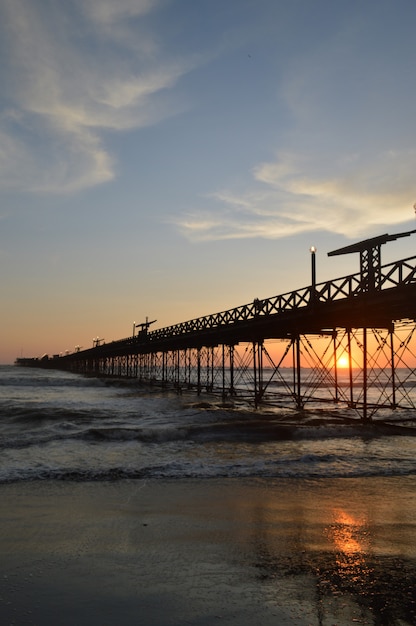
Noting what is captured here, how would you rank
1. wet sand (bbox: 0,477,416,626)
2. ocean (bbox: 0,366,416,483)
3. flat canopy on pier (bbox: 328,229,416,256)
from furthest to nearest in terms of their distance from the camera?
1. flat canopy on pier (bbox: 328,229,416,256)
2. ocean (bbox: 0,366,416,483)
3. wet sand (bbox: 0,477,416,626)

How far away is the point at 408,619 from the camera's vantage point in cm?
423

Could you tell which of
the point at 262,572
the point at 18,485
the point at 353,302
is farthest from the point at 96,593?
the point at 353,302

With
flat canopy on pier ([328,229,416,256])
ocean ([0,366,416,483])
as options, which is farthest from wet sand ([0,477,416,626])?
flat canopy on pier ([328,229,416,256])

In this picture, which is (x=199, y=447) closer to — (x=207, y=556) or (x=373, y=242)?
(x=207, y=556)

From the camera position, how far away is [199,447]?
15031 millimetres

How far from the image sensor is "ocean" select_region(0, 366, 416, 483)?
11.2 meters

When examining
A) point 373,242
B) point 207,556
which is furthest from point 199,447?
point 373,242

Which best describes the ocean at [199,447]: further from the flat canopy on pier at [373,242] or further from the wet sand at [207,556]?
the flat canopy on pier at [373,242]

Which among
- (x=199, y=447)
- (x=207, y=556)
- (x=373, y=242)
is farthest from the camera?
(x=373, y=242)

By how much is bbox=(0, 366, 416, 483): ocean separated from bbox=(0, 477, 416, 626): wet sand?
1.86m

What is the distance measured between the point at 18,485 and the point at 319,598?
7.04m

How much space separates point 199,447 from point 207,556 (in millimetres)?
9242

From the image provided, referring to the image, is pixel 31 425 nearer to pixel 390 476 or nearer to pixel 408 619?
pixel 390 476

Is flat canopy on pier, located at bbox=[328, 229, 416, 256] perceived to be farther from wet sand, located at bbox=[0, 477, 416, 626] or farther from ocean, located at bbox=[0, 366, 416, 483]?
wet sand, located at bbox=[0, 477, 416, 626]
